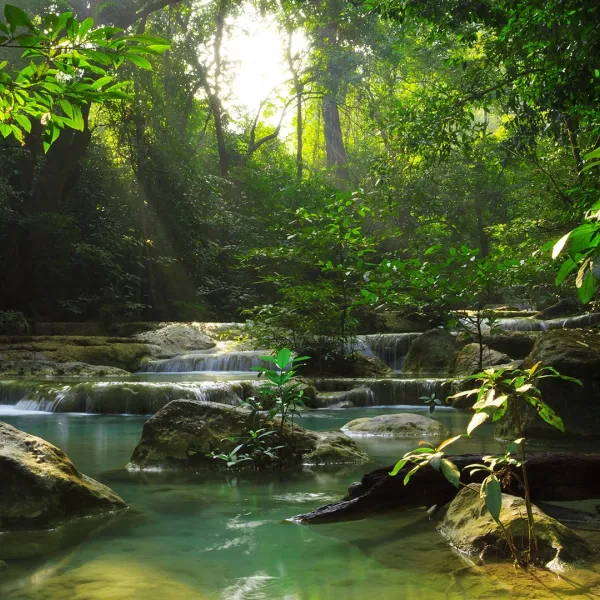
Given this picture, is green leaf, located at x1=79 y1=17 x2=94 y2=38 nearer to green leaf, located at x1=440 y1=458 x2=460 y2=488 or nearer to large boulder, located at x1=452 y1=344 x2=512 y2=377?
green leaf, located at x1=440 y1=458 x2=460 y2=488

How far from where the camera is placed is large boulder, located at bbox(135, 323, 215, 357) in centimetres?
1750

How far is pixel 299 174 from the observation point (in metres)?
30.8

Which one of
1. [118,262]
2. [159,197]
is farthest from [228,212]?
[118,262]

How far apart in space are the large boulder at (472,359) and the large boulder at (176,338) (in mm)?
7285

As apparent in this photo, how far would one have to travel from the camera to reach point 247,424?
6.05m

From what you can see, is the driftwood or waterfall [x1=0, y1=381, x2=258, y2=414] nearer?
the driftwood

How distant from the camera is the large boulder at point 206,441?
Result: 5855 mm

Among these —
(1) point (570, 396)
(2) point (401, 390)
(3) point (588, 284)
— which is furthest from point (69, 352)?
(3) point (588, 284)

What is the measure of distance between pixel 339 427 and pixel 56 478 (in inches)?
190

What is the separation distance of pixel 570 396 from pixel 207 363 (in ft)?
33.4

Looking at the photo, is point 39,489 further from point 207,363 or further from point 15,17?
point 207,363

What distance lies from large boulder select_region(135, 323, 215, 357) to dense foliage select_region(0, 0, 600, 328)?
2.59 meters

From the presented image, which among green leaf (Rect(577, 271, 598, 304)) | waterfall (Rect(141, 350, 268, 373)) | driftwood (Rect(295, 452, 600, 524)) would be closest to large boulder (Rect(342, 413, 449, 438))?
driftwood (Rect(295, 452, 600, 524))

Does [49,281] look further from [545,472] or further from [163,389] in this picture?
[545,472]
